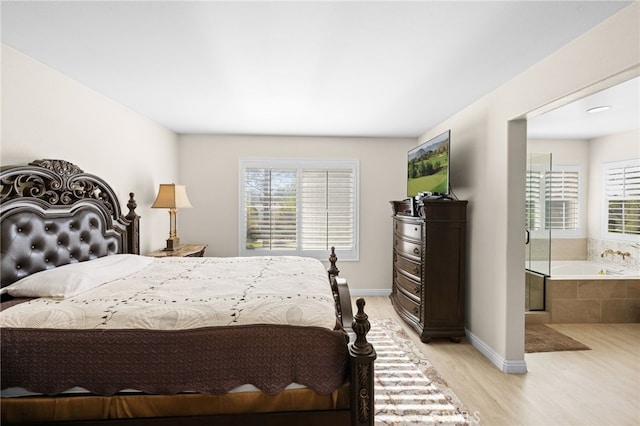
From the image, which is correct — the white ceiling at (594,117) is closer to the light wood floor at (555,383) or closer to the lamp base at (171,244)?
the light wood floor at (555,383)

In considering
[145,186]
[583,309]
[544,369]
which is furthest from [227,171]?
[583,309]

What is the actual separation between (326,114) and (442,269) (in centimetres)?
206

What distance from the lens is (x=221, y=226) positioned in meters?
Answer: 4.74

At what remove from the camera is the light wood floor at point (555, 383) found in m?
2.15

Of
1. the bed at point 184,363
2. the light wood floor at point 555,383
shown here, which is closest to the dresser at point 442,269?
the light wood floor at point 555,383

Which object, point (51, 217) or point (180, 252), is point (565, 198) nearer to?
point (180, 252)

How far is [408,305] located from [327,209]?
1827mm

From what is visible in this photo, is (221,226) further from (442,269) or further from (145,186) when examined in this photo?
(442,269)

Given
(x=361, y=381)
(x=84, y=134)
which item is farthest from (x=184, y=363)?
(x=84, y=134)

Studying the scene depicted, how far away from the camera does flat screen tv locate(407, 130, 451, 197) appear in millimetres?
3321

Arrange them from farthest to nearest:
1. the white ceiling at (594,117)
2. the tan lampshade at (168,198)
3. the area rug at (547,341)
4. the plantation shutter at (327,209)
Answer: the plantation shutter at (327,209) → the tan lampshade at (168,198) → the area rug at (547,341) → the white ceiling at (594,117)

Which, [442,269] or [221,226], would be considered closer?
[442,269]

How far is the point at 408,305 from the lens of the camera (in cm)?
368

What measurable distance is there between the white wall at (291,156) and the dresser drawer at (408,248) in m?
0.77
